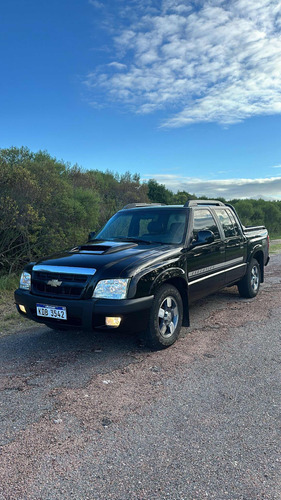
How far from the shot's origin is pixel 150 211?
5.46 meters

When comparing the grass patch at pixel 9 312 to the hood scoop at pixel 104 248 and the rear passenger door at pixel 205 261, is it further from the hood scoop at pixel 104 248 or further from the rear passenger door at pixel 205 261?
the rear passenger door at pixel 205 261

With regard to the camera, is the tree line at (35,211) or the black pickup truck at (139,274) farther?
the tree line at (35,211)

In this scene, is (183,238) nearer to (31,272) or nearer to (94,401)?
(31,272)

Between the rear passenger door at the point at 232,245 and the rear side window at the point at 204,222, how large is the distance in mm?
274

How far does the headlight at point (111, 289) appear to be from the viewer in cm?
378

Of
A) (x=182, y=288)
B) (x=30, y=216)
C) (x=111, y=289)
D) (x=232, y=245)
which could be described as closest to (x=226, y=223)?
(x=232, y=245)

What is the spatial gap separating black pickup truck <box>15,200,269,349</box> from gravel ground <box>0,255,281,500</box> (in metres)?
0.46

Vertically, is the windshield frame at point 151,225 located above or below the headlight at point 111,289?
above

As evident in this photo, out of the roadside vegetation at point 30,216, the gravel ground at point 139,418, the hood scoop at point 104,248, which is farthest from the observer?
the roadside vegetation at point 30,216

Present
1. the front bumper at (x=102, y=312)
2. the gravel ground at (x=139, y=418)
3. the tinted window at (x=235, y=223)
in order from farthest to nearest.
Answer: the tinted window at (x=235, y=223) → the front bumper at (x=102, y=312) → the gravel ground at (x=139, y=418)

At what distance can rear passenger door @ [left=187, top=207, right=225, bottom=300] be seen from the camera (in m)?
4.91

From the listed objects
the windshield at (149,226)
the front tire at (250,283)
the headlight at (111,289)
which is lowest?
the front tire at (250,283)

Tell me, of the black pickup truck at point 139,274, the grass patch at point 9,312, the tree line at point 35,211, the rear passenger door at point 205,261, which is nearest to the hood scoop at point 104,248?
the black pickup truck at point 139,274

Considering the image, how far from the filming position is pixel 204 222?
551 cm
